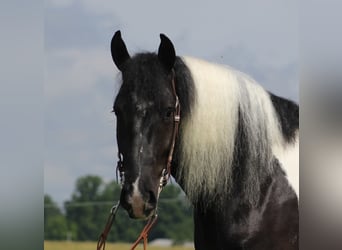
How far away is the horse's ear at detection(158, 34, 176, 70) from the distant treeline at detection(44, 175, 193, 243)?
13.0m

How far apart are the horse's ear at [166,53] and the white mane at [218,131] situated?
131mm

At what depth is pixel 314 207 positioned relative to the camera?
153cm

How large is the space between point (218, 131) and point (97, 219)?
1448 centimetres

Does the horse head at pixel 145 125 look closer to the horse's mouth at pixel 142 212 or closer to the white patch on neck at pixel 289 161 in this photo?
the horse's mouth at pixel 142 212

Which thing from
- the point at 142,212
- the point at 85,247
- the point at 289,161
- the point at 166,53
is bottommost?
the point at 85,247

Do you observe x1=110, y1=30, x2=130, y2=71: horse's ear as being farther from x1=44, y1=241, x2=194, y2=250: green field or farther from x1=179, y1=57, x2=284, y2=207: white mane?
x1=44, y1=241, x2=194, y2=250: green field

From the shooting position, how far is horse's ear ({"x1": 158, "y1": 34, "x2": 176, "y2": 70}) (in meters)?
2.89

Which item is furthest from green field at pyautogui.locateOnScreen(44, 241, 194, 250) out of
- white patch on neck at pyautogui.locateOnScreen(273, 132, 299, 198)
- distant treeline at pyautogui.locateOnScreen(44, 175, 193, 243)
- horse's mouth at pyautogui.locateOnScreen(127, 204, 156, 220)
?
horse's mouth at pyautogui.locateOnScreen(127, 204, 156, 220)

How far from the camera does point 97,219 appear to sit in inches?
665

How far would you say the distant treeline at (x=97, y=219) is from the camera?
16219 mm

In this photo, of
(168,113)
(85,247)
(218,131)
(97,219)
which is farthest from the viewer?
(97,219)

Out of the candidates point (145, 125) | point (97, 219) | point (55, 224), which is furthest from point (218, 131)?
point (55, 224)

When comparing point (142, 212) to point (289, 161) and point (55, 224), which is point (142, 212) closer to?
point (289, 161)

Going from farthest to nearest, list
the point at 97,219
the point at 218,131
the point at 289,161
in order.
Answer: the point at 97,219
the point at 289,161
the point at 218,131
